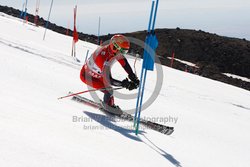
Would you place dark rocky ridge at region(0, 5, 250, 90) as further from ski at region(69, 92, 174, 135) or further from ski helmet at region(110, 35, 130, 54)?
ski helmet at region(110, 35, 130, 54)

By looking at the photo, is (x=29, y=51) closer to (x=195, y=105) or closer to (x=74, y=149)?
(x=195, y=105)

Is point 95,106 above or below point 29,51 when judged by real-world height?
below

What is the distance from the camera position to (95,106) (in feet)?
25.3

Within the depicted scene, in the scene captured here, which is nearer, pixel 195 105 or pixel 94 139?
pixel 94 139

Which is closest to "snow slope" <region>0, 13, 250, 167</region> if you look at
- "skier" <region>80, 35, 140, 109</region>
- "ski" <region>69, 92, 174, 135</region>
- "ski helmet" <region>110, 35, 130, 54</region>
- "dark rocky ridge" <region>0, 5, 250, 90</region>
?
"ski" <region>69, 92, 174, 135</region>

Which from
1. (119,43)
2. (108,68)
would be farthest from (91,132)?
(119,43)

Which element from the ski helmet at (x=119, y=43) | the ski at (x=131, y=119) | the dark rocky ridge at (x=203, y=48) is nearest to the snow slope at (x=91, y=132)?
the ski at (x=131, y=119)

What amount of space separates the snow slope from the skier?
2.08 ft

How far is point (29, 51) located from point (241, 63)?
33160 mm

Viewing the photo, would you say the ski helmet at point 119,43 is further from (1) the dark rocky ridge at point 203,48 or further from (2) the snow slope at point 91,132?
(1) the dark rocky ridge at point 203,48

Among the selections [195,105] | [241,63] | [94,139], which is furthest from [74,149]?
[241,63]

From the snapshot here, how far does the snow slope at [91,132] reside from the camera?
12.2 feet

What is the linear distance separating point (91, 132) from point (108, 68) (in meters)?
2.20

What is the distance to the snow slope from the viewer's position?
12.2 ft
